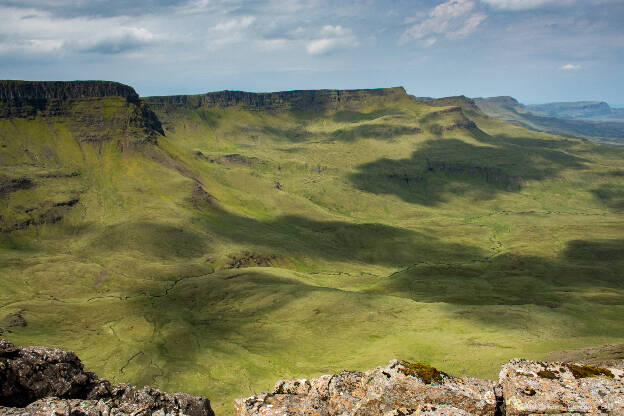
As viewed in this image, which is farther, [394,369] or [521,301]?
[521,301]

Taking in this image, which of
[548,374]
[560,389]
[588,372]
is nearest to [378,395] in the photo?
[548,374]

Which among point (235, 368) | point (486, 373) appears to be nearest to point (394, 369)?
point (486, 373)

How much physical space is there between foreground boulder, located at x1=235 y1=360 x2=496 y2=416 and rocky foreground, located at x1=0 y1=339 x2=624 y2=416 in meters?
0.06

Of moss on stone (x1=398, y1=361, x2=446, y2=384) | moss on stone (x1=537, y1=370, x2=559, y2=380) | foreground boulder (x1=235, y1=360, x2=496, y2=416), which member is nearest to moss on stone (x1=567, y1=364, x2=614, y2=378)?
moss on stone (x1=537, y1=370, x2=559, y2=380)

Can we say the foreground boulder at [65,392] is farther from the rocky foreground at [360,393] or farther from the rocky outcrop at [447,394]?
the rocky outcrop at [447,394]

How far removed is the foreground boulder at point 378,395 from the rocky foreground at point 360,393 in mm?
62

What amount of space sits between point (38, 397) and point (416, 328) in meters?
119

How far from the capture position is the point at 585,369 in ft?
84.7

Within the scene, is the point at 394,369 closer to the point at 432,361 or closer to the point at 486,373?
the point at 486,373

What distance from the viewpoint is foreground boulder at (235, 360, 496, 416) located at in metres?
26.0

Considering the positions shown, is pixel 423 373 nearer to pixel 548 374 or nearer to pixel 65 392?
pixel 548 374

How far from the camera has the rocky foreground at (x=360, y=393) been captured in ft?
75.5

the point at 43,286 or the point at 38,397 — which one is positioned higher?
the point at 38,397

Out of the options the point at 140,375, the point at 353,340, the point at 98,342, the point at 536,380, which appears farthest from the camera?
the point at 98,342
